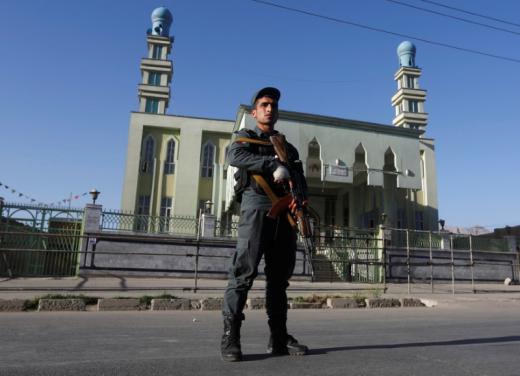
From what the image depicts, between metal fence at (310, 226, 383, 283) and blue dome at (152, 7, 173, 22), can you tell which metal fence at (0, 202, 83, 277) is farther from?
blue dome at (152, 7, 173, 22)

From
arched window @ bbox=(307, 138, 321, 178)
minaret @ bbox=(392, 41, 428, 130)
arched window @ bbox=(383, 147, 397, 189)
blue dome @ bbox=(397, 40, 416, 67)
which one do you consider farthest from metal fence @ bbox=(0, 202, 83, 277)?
blue dome @ bbox=(397, 40, 416, 67)

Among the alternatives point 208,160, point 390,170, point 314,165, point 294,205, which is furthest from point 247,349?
point 208,160

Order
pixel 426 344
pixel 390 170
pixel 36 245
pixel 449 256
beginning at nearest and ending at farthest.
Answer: pixel 426 344, pixel 36 245, pixel 449 256, pixel 390 170

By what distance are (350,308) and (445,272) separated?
46.0 ft

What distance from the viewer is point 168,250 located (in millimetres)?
16672

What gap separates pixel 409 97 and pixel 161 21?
25868 mm

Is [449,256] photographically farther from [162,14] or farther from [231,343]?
[162,14]

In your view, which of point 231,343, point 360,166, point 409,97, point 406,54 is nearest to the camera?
point 231,343

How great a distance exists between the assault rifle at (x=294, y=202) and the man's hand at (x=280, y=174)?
6cm

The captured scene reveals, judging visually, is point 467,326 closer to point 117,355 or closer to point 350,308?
point 350,308

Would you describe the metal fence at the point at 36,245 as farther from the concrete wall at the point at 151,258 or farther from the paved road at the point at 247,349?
the paved road at the point at 247,349

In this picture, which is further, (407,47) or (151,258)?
(407,47)

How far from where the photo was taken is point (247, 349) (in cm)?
336

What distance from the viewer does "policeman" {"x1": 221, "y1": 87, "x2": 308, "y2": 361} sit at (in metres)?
3.01
